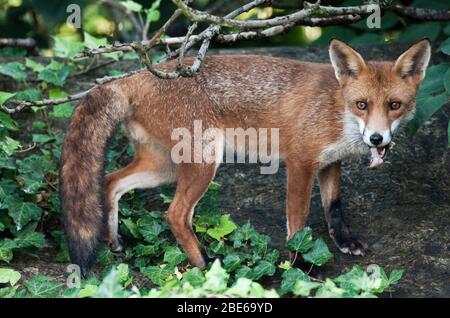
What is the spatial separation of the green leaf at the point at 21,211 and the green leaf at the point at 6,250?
180mm

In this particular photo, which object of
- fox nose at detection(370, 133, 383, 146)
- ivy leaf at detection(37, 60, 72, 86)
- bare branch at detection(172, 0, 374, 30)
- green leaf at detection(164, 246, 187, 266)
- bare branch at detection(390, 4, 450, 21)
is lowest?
green leaf at detection(164, 246, 187, 266)

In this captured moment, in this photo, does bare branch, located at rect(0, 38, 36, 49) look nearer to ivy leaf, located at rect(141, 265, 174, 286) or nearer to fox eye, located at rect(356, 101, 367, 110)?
ivy leaf, located at rect(141, 265, 174, 286)

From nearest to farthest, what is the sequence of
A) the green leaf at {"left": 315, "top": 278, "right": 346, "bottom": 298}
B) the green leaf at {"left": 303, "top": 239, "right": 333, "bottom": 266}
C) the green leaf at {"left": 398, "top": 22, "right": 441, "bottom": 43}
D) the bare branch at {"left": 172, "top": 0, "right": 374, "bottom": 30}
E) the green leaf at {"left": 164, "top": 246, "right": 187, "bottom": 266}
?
the green leaf at {"left": 315, "top": 278, "right": 346, "bottom": 298} < the bare branch at {"left": 172, "top": 0, "right": 374, "bottom": 30} < the green leaf at {"left": 303, "top": 239, "right": 333, "bottom": 266} < the green leaf at {"left": 164, "top": 246, "right": 187, "bottom": 266} < the green leaf at {"left": 398, "top": 22, "right": 441, "bottom": 43}

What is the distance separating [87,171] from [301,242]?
1634mm

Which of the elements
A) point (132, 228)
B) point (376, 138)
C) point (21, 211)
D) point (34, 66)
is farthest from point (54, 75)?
point (376, 138)

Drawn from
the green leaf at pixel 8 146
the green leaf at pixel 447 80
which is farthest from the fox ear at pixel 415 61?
the green leaf at pixel 8 146

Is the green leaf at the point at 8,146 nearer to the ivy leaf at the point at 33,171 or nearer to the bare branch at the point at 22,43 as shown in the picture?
the ivy leaf at the point at 33,171

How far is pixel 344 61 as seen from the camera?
6.43 meters

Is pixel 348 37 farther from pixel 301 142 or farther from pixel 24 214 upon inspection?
pixel 24 214

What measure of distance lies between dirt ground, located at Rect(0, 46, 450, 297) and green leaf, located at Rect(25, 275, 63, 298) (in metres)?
0.46

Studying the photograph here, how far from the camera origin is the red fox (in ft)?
20.3

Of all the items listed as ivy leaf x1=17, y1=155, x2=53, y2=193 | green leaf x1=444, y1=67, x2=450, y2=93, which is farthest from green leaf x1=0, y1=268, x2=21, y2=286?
green leaf x1=444, y1=67, x2=450, y2=93

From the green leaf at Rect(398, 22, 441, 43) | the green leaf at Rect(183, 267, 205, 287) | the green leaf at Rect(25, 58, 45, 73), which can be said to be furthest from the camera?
the green leaf at Rect(398, 22, 441, 43)

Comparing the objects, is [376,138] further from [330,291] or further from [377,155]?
[330,291]
